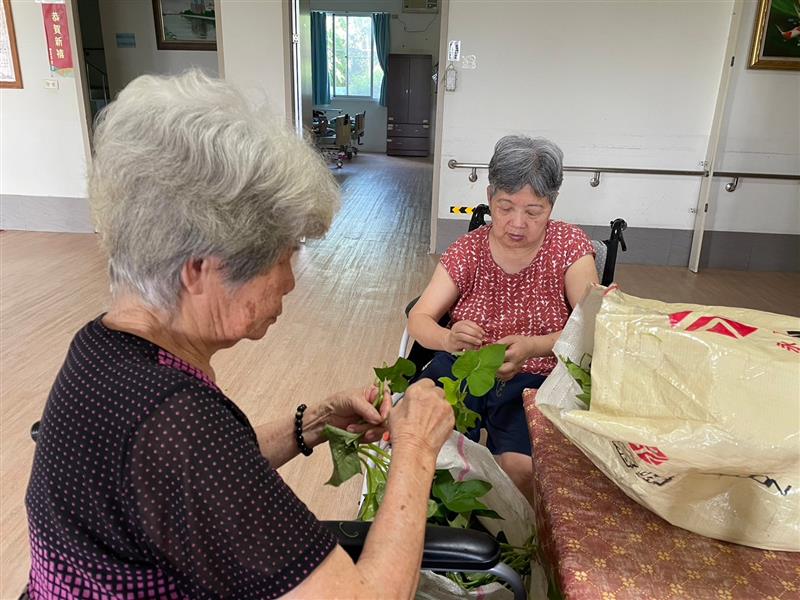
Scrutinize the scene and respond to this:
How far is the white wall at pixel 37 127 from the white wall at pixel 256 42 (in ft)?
4.16

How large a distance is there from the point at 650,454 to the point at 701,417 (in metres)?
0.08

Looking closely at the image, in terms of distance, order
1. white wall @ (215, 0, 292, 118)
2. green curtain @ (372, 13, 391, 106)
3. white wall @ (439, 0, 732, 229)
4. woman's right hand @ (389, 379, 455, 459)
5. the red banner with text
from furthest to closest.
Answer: green curtain @ (372, 13, 391, 106) < the red banner with text < white wall @ (215, 0, 292, 118) < white wall @ (439, 0, 732, 229) < woman's right hand @ (389, 379, 455, 459)

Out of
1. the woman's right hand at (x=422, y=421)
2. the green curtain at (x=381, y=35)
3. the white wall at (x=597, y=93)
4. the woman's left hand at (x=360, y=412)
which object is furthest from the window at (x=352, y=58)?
the woman's right hand at (x=422, y=421)

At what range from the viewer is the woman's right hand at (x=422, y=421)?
0.84 m

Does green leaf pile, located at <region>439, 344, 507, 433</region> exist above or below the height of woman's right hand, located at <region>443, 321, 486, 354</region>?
above

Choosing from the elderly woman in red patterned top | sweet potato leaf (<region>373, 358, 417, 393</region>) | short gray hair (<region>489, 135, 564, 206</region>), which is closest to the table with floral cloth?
sweet potato leaf (<region>373, 358, 417, 393</region>)

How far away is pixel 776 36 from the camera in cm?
411

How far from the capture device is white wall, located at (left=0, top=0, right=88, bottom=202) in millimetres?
4805

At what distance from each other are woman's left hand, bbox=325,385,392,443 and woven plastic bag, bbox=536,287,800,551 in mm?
335

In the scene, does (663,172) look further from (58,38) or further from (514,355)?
(58,38)

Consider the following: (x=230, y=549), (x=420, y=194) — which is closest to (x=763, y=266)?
(x=420, y=194)

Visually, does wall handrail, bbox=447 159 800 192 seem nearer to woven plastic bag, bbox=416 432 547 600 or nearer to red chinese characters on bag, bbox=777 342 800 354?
woven plastic bag, bbox=416 432 547 600

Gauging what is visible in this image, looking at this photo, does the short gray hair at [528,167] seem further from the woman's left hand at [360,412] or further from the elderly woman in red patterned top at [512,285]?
the woman's left hand at [360,412]

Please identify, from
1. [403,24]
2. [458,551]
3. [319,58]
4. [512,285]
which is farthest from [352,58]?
[458,551]
